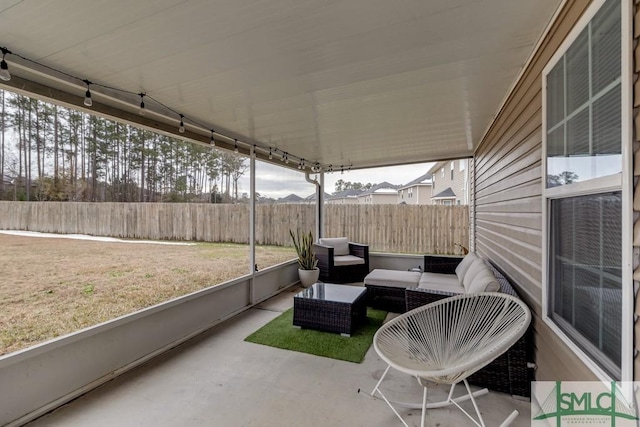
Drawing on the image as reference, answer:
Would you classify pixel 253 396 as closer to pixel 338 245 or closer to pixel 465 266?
pixel 465 266

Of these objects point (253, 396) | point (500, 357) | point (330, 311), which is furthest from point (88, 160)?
point (500, 357)

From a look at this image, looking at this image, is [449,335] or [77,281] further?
[77,281]

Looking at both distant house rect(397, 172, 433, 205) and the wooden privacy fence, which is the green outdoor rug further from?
distant house rect(397, 172, 433, 205)

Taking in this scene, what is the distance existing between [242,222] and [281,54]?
3.04m

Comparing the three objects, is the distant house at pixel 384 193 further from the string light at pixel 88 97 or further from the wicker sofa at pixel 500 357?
the string light at pixel 88 97

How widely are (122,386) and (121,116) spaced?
2.39 m

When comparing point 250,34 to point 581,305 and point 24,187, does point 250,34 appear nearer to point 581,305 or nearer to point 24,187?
point 24,187

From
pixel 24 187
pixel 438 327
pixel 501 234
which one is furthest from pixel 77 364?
pixel 501 234

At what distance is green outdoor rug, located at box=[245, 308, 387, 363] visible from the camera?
112 inches

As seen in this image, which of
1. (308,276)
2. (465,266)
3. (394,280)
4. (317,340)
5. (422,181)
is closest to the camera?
(317,340)

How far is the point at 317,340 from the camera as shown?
3107 mm

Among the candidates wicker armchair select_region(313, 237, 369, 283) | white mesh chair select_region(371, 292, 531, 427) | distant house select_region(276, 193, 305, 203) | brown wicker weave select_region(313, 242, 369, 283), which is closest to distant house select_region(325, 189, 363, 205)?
distant house select_region(276, 193, 305, 203)

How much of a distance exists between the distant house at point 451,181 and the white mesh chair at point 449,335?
522 cm

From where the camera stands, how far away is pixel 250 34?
1686mm
